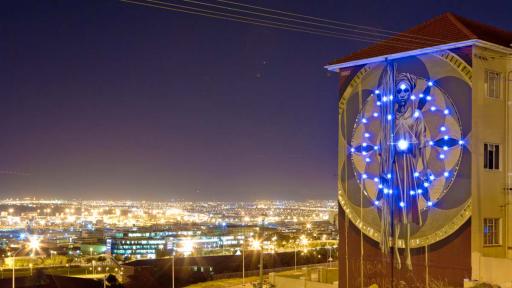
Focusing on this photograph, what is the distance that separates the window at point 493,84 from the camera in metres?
17.4

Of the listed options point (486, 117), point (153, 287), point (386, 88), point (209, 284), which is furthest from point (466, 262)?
point (153, 287)

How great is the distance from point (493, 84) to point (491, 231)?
380 centimetres

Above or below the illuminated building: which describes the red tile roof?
above

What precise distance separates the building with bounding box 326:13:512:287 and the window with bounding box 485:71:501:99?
0.03m

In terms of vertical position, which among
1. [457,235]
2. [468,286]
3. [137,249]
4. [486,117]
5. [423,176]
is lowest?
[137,249]

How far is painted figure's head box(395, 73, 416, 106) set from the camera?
18.1 meters

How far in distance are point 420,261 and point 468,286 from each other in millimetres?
1937

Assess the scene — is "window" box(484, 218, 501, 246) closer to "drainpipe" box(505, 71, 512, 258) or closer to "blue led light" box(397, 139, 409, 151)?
"drainpipe" box(505, 71, 512, 258)

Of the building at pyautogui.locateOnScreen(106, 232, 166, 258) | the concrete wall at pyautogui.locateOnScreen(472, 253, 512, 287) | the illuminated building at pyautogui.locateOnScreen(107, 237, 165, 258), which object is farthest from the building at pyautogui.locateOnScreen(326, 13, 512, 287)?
the illuminated building at pyautogui.locateOnScreen(107, 237, 165, 258)

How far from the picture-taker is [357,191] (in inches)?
781

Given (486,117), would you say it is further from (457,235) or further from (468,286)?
(468,286)

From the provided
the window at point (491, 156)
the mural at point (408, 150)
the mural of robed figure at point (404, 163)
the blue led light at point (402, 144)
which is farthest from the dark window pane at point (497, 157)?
the blue led light at point (402, 144)

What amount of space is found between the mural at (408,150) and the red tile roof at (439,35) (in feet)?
1.23

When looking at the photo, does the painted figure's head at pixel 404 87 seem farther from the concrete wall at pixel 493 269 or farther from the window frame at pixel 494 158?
the concrete wall at pixel 493 269
